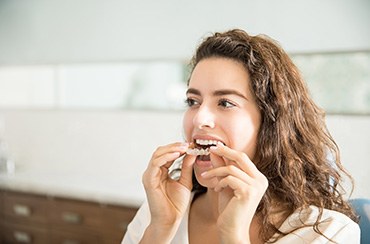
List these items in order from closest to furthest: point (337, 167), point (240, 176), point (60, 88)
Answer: point (240, 176), point (337, 167), point (60, 88)

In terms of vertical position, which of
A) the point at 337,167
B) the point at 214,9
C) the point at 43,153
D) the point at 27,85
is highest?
the point at 214,9

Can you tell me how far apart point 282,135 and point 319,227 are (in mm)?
A: 277

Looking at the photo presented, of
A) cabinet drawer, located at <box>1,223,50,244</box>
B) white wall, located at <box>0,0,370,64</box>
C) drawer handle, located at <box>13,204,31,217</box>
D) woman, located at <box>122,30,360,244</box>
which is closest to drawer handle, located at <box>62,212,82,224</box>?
cabinet drawer, located at <box>1,223,50,244</box>

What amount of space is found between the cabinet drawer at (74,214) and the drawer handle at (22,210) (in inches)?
9.8

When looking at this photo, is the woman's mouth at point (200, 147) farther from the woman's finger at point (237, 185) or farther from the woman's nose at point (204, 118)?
the woman's finger at point (237, 185)

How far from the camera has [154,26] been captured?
3.09 meters

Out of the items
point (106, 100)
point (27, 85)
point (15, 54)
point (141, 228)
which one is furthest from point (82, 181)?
point (141, 228)

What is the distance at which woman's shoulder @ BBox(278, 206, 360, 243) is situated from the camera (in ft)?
3.53

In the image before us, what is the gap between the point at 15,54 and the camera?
3875 millimetres

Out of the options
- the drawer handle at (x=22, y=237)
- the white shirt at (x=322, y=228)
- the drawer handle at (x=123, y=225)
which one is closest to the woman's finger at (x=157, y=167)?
the white shirt at (x=322, y=228)

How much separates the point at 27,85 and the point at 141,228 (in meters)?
2.90

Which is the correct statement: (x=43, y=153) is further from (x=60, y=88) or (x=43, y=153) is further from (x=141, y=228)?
(x=141, y=228)

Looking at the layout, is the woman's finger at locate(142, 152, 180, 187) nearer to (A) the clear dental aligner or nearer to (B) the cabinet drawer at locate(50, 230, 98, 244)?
(A) the clear dental aligner

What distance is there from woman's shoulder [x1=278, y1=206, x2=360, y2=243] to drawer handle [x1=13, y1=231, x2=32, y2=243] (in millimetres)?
2759
